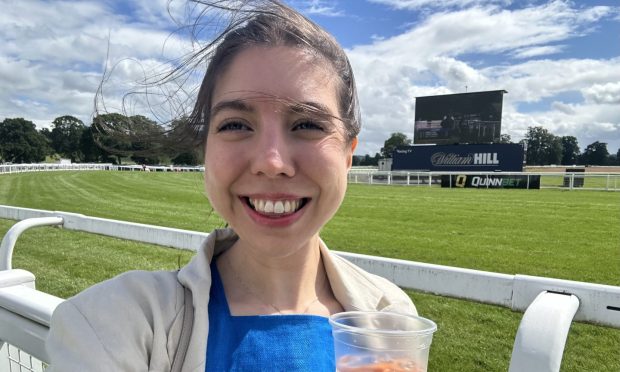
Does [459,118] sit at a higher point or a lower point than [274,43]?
higher

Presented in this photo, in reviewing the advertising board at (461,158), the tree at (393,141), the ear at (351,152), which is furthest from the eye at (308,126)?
the tree at (393,141)

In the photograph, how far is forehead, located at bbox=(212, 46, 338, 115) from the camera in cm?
129

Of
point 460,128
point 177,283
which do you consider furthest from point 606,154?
point 177,283

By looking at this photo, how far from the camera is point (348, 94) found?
5.00 ft

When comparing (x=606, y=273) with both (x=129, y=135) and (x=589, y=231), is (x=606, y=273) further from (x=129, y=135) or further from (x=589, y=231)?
(x=129, y=135)

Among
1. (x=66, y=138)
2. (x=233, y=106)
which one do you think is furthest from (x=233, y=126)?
(x=66, y=138)

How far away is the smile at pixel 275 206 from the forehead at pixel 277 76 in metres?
0.28

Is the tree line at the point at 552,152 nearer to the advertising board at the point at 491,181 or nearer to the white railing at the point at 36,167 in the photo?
the white railing at the point at 36,167

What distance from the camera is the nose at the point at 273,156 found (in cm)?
122

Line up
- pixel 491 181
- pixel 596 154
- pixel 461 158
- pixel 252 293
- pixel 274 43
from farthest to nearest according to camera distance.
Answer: pixel 596 154, pixel 461 158, pixel 491 181, pixel 252 293, pixel 274 43

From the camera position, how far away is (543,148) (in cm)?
9150

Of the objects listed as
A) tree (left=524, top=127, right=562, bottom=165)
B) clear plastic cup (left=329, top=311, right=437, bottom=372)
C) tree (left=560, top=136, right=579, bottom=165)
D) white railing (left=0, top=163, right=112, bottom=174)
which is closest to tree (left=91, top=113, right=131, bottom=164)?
clear plastic cup (left=329, top=311, right=437, bottom=372)

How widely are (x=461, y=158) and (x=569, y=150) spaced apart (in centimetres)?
7621

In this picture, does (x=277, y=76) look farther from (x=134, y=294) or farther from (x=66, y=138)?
(x=66, y=138)
